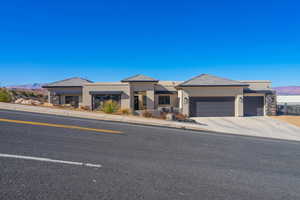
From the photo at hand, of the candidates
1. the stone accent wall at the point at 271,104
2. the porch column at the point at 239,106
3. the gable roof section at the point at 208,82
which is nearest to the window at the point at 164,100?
the gable roof section at the point at 208,82

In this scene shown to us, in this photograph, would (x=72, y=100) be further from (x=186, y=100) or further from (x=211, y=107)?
(x=211, y=107)

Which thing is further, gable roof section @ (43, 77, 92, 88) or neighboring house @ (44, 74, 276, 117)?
gable roof section @ (43, 77, 92, 88)

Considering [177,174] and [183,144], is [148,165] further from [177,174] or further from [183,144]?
[183,144]

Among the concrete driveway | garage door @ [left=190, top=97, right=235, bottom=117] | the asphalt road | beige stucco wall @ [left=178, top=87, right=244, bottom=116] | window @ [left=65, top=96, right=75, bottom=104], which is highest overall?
beige stucco wall @ [left=178, top=87, right=244, bottom=116]

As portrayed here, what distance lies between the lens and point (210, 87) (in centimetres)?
2166

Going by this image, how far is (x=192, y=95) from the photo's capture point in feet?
71.1

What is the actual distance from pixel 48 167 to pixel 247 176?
411cm

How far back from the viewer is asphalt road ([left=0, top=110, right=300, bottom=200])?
280 centimetres

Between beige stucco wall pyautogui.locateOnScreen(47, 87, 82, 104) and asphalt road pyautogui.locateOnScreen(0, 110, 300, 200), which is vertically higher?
beige stucco wall pyautogui.locateOnScreen(47, 87, 82, 104)

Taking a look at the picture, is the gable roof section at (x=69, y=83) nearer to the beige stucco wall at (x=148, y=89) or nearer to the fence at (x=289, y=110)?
the beige stucco wall at (x=148, y=89)

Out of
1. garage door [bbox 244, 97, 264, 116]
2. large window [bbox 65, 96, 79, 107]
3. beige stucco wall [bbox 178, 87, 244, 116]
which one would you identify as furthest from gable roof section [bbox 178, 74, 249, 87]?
large window [bbox 65, 96, 79, 107]

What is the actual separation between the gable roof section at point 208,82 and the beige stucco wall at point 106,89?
7042 mm

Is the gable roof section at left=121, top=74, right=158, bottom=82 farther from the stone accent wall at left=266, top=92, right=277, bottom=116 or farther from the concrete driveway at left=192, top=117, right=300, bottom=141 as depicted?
the stone accent wall at left=266, top=92, right=277, bottom=116

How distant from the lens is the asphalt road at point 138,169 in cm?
280
